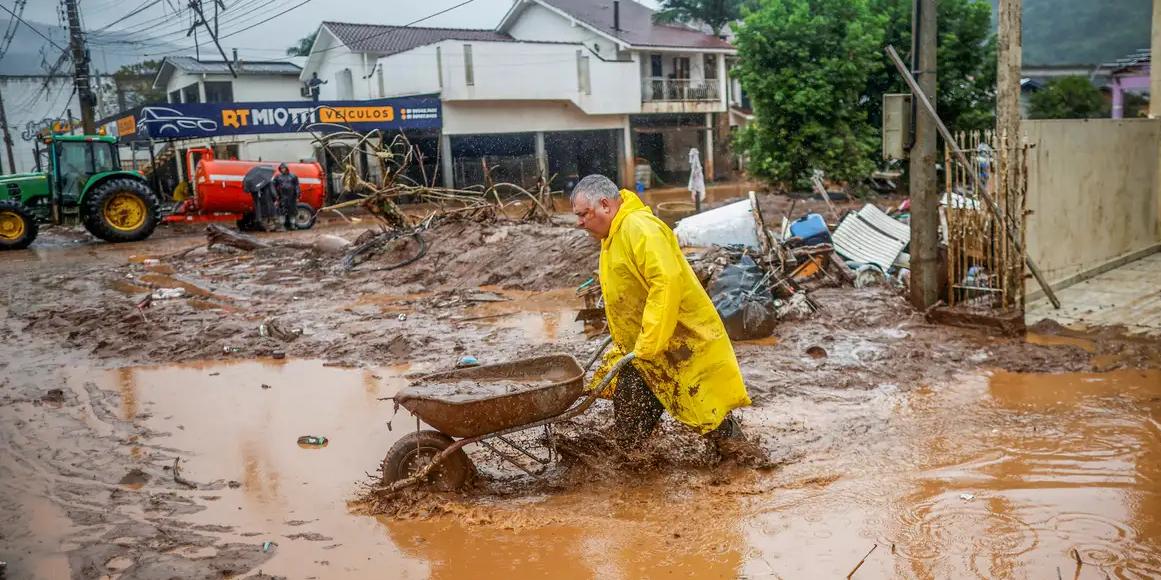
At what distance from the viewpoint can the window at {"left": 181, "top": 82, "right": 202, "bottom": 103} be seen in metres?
35.2

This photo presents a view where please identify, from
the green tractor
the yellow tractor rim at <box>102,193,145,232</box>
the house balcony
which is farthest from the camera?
the house balcony

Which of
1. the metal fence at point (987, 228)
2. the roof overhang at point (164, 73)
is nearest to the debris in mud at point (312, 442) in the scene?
the metal fence at point (987, 228)

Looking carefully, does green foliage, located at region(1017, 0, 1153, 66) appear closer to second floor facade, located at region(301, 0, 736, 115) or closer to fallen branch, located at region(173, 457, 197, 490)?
second floor facade, located at region(301, 0, 736, 115)

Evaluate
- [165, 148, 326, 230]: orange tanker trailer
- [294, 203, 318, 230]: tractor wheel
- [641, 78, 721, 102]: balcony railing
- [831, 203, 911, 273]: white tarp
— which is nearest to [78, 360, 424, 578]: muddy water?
[831, 203, 911, 273]: white tarp

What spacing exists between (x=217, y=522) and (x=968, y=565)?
3545 mm

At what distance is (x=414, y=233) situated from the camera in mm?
14711

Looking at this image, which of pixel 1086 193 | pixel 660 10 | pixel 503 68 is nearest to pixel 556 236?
pixel 1086 193

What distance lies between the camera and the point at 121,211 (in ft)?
63.1

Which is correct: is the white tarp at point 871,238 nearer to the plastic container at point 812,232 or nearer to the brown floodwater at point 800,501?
the plastic container at point 812,232

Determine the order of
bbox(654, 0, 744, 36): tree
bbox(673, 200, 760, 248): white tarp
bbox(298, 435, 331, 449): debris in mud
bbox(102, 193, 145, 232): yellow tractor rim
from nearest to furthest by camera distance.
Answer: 1. bbox(298, 435, 331, 449): debris in mud
2. bbox(673, 200, 760, 248): white tarp
3. bbox(102, 193, 145, 232): yellow tractor rim
4. bbox(654, 0, 744, 36): tree

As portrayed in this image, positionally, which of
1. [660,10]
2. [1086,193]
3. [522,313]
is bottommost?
[522,313]

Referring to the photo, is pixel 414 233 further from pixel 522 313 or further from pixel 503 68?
pixel 503 68

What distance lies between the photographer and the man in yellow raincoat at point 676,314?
443 cm

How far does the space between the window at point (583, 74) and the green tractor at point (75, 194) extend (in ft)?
60.6
